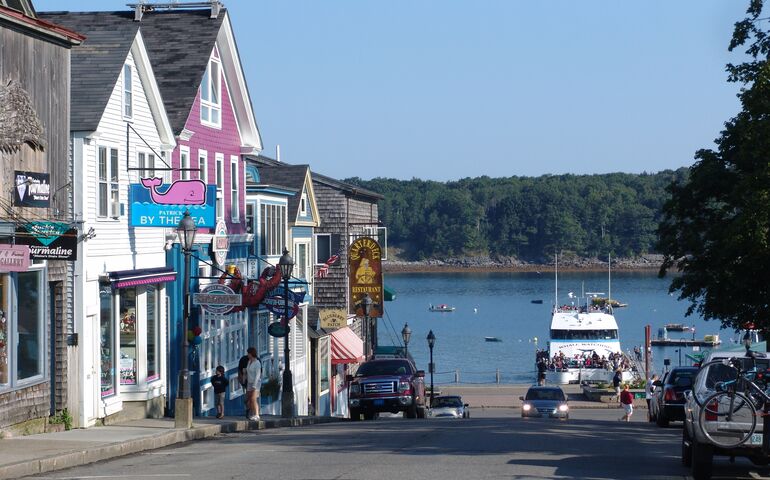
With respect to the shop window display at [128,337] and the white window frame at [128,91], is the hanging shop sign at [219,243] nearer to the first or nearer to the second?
the shop window display at [128,337]

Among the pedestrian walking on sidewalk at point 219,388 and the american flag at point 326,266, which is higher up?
the american flag at point 326,266

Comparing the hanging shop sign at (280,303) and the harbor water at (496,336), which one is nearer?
the hanging shop sign at (280,303)

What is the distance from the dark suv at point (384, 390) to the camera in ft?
108

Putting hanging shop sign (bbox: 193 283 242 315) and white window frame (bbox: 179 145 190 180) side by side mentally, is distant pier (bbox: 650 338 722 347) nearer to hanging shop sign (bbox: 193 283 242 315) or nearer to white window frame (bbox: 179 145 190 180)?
white window frame (bbox: 179 145 190 180)

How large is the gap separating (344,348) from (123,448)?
102 feet

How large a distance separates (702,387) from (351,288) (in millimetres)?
34315

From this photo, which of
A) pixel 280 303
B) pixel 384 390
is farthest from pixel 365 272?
pixel 384 390

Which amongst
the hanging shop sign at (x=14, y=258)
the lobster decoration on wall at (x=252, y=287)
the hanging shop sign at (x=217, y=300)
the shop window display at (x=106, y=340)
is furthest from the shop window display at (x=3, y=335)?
the lobster decoration on wall at (x=252, y=287)

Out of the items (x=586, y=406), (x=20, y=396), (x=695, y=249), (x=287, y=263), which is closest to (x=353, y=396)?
(x=287, y=263)

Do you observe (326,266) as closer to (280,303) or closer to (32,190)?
(280,303)

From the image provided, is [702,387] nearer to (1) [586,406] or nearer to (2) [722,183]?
(2) [722,183]

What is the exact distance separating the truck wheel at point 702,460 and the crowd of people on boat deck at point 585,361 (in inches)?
2533

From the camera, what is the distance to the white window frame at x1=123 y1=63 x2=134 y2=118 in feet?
89.0

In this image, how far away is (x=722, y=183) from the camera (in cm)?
2916
